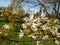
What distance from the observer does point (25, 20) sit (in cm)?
126

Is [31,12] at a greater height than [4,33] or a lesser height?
greater

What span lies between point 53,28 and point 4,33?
0.29 m

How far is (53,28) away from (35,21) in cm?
13

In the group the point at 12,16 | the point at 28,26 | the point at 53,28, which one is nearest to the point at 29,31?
the point at 28,26

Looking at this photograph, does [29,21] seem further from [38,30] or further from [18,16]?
[18,16]

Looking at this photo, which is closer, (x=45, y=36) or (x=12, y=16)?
(x=45, y=36)

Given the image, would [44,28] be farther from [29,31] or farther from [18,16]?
[18,16]

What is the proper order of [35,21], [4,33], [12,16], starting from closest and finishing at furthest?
[35,21] < [4,33] < [12,16]

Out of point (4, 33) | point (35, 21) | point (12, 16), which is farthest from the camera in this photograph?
point (12, 16)

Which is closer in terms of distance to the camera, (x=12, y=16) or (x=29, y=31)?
(x=29, y=31)

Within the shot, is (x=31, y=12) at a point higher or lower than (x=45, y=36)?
higher

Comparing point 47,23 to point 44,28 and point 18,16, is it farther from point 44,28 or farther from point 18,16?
point 18,16

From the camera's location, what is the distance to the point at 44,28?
4.15 feet

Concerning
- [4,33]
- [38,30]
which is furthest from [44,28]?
[4,33]
